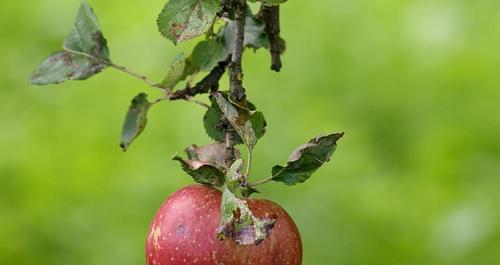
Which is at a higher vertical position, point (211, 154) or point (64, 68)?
point (64, 68)

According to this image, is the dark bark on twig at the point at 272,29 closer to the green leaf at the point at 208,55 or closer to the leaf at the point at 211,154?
the green leaf at the point at 208,55

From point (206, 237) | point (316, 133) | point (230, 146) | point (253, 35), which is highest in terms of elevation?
point (316, 133)

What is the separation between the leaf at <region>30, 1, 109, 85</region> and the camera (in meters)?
1.51

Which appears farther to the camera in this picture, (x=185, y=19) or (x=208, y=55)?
(x=208, y=55)

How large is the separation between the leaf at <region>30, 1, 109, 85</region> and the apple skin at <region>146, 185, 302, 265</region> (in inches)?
12.5

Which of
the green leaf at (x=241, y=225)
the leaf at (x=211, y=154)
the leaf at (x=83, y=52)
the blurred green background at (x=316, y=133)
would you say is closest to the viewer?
the green leaf at (x=241, y=225)

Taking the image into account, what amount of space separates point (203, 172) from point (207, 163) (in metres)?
0.01

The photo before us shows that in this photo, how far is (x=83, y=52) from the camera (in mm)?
1532

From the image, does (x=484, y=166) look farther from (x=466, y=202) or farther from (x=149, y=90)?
(x=149, y=90)

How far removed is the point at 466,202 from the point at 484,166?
9.6 inches

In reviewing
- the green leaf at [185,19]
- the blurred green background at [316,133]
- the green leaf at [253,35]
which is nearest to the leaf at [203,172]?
the green leaf at [185,19]

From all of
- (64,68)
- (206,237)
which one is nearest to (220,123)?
(206,237)

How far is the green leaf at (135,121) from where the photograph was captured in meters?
1.46

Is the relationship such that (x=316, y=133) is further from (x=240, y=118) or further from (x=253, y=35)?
(x=240, y=118)
